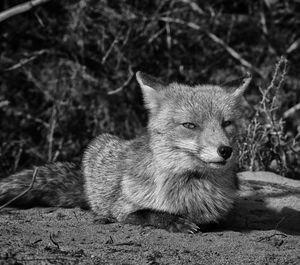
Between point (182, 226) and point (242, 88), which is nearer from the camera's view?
point (182, 226)

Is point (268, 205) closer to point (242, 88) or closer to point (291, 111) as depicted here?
point (242, 88)

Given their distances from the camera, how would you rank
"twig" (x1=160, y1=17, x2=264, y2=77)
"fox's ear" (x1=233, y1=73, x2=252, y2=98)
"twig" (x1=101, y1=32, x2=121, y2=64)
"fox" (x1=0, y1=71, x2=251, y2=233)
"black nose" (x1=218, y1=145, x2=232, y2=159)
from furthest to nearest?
"twig" (x1=160, y1=17, x2=264, y2=77) < "twig" (x1=101, y1=32, x2=121, y2=64) < "fox's ear" (x1=233, y1=73, x2=252, y2=98) < "fox" (x1=0, y1=71, x2=251, y2=233) < "black nose" (x1=218, y1=145, x2=232, y2=159)

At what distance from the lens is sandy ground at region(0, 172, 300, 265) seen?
3422 mm

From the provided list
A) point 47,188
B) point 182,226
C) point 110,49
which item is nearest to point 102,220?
point 182,226

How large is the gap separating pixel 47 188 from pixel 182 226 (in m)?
1.74

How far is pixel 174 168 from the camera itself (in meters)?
4.64

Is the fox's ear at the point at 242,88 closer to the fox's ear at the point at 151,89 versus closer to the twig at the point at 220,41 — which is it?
the fox's ear at the point at 151,89

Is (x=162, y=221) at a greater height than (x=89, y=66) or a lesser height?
lesser

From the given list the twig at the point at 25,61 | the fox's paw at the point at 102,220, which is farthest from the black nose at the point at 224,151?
the twig at the point at 25,61

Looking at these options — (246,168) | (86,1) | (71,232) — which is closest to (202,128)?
(71,232)

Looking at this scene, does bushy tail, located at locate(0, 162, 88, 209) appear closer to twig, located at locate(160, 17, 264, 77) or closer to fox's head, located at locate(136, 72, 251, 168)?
fox's head, located at locate(136, 72, 251, 168)

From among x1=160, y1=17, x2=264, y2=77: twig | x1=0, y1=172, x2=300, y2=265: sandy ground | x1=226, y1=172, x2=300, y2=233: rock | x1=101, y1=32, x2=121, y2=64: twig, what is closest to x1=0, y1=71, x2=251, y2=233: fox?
x1=0, y1=172, x2=300, y2=265: sandy ground

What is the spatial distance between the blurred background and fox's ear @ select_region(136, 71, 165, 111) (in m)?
3.82

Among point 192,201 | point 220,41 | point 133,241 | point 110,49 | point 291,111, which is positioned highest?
point 220,41
